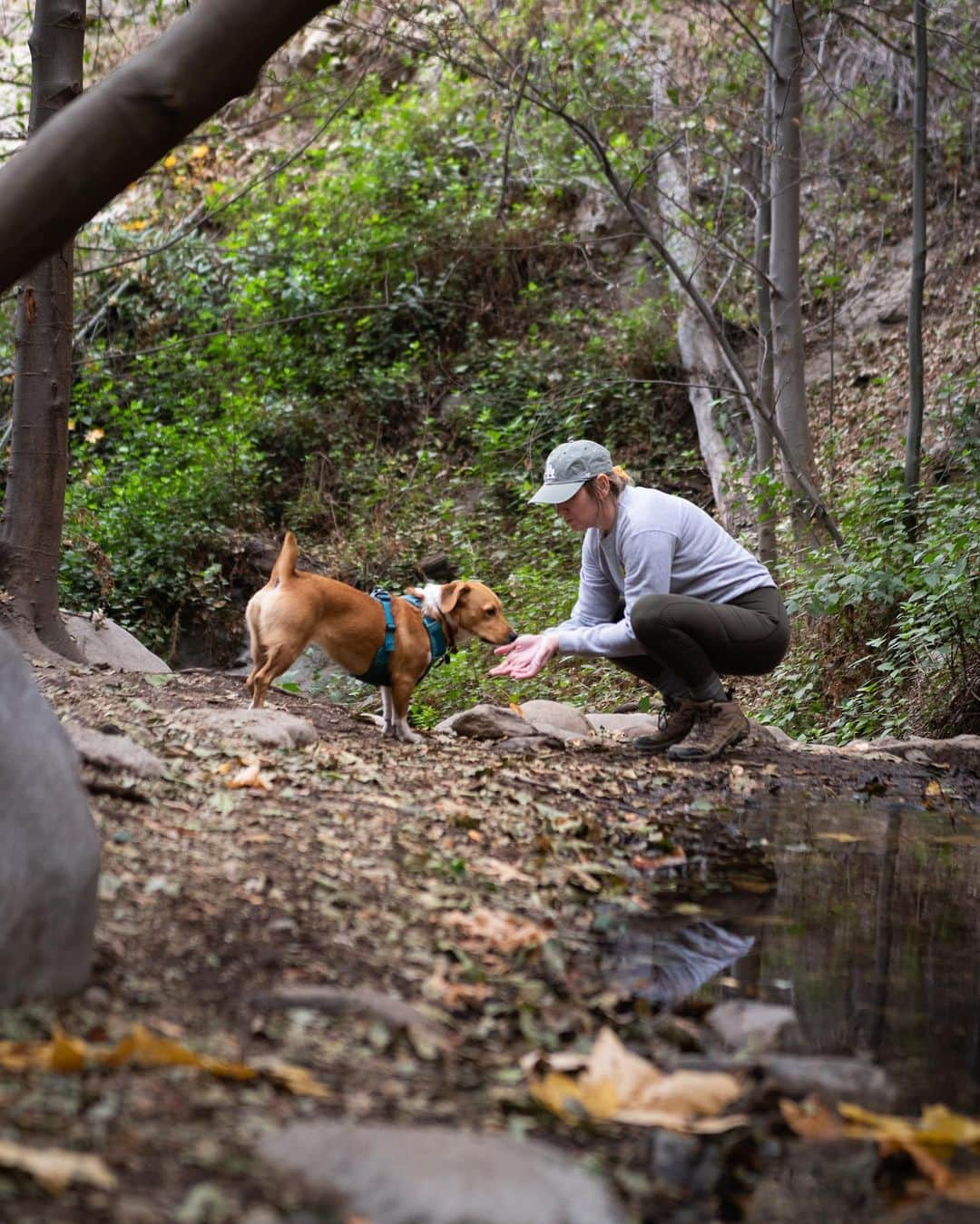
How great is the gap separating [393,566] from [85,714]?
23.2 feet

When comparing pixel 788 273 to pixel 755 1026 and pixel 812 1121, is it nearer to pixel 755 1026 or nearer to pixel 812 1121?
pixel 755 1026

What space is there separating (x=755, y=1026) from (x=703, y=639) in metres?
3.39

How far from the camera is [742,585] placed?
20.0ft

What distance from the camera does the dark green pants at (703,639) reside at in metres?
5.77

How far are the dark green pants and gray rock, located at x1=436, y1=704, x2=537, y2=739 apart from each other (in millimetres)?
654

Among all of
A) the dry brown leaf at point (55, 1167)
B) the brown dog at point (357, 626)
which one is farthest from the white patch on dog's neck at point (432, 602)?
the dry brown leaf at point (55, 1167)

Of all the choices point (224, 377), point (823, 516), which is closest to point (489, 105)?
point (224, 377)

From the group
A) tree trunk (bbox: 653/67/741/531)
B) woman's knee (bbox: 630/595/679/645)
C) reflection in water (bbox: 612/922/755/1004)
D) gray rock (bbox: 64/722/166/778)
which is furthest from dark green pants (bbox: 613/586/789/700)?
tree trunk (bbox: 653/67/741/531)

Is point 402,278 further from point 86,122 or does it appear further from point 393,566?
point 86,122

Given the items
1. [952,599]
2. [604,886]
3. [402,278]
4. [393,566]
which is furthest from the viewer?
[402,278]

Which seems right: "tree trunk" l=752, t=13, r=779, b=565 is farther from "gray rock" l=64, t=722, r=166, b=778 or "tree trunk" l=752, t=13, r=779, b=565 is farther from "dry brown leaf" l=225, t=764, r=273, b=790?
"gray rock" l=64, t=722, r=166, b=778

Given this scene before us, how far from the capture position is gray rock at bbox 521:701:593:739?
695cm

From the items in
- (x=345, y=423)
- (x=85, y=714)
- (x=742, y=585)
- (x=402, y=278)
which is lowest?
(x=85, y=714)

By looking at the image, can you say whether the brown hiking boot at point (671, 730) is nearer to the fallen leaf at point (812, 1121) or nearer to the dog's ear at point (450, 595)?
the dog's ear at point (450, 595)
